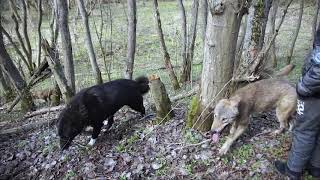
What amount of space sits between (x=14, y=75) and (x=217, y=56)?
572 cm

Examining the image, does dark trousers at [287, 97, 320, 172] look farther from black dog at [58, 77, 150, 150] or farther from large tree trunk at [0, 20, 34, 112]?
large tree trunk at [0, 20, 34, 112]

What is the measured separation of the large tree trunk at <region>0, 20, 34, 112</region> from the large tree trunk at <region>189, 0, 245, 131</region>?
17.1ft

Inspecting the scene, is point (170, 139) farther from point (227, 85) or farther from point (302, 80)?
point (302, 80)

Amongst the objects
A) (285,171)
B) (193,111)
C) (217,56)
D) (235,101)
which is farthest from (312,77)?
(193,111)

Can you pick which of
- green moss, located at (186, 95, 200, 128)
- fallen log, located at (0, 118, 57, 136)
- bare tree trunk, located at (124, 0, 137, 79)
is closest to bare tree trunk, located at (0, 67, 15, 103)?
bare tree trunk, located at (124, 0, 137, 79)

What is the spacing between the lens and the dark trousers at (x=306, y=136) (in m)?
4.12

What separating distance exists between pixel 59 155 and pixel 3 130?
1.86m

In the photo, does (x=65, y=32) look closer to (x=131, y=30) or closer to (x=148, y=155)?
(x=131, y=30)

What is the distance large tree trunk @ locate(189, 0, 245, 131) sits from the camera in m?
4.80

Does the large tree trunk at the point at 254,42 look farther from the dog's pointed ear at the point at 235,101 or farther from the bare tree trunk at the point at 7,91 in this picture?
the bare tree trunk at the point at 7,91

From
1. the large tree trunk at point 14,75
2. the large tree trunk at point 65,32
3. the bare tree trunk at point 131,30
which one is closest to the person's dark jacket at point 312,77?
the large tree trunk at point 65,32

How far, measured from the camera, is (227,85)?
5262 millimetres

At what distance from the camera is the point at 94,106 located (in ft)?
19.9

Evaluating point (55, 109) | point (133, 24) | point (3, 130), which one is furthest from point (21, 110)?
point (133, 24)
